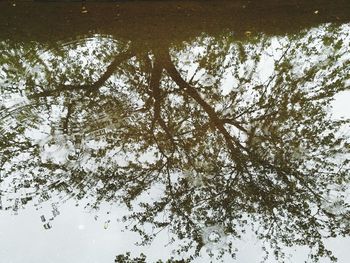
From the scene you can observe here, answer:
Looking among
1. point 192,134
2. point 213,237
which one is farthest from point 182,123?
point 213,237

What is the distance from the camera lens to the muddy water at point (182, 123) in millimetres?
5941

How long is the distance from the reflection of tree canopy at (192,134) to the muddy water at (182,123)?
3 cm

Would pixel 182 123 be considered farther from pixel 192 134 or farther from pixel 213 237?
pixel 213 237

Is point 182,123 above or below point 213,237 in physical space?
above

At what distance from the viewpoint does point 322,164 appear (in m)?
6.85

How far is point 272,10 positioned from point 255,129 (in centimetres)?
484

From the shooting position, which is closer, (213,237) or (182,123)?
(213,237)

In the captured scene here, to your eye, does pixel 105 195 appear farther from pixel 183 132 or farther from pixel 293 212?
pixel 293 212

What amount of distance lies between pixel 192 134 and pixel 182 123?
0.39 m

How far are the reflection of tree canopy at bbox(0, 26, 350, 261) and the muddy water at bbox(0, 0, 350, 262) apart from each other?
0.09ft

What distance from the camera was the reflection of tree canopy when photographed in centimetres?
607

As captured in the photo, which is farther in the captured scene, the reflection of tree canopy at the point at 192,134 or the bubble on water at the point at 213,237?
the reflection of tree canopy at the point at 192,134

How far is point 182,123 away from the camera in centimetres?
769

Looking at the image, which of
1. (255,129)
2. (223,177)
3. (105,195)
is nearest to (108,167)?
(105,195)
